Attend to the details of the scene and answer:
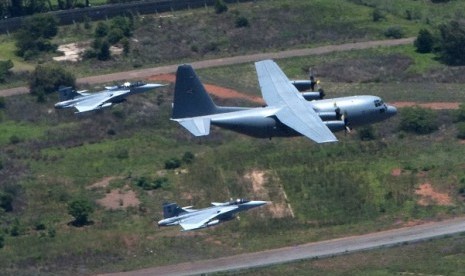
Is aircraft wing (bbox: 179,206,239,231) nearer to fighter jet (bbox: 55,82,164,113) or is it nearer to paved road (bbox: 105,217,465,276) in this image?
paved road (bbox: 105,217,465,276)

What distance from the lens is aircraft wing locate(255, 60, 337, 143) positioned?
13475 centimetres

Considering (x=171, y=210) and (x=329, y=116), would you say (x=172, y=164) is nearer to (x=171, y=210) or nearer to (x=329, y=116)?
(x=329, y=116)

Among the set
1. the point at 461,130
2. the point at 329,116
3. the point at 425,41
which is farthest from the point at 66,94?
the point at 425,41

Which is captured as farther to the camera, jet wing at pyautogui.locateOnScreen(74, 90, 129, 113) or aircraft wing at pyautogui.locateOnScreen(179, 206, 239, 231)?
jet wing at pyautogui.locateOnScreen(74, 90, 129, 113)

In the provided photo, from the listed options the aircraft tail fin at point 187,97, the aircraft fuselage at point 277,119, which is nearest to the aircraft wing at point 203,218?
the aircraft fuselage at point 277,119

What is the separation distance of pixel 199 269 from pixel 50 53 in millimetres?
65526

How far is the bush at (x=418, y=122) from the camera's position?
163 metres

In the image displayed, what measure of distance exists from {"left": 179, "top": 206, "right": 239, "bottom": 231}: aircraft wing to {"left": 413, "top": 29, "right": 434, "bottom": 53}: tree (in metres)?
59.8

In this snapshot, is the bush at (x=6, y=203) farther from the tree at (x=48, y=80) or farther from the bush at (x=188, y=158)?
the tree at (x=48, y=80)

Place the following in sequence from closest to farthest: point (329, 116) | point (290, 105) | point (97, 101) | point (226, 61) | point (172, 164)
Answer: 1. point (329, 116)
2. point (290, 105)
3. point (172, 164)
4. point (97, 101)
5. point (226, 61)

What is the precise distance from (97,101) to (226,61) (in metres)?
36.2

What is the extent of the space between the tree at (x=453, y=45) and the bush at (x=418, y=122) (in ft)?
81.2

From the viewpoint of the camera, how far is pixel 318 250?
447 ft

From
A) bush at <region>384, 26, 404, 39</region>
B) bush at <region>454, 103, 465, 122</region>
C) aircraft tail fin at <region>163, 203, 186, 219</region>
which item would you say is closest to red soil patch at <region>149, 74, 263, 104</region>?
bush at <region>454, 103, 465, 122</region>
